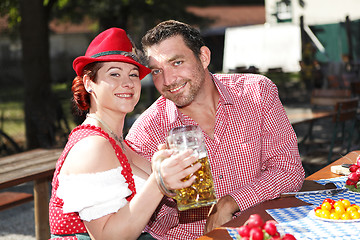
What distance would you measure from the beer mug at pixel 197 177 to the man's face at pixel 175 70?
809mm

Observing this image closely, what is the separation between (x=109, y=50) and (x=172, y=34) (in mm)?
600

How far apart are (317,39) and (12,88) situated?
17049mm

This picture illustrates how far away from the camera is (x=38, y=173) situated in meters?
3.61

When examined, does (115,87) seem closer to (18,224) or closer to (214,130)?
(214,130)

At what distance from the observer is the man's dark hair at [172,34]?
2.57m

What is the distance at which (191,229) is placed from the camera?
8.48 feet

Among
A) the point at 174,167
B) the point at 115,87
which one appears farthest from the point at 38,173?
the point at 174,167

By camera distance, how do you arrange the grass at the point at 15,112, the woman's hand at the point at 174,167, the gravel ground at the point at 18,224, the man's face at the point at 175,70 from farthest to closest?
1. the grass at the point at 15,112
2. the gravel ground at the point at 18,224
3. the man's face at the point at 175,70
4. the woman's hand at the point at 174,167

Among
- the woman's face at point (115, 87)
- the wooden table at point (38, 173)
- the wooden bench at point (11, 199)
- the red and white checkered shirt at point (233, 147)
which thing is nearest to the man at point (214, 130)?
the red and white checkered shirt at point (233, 147)

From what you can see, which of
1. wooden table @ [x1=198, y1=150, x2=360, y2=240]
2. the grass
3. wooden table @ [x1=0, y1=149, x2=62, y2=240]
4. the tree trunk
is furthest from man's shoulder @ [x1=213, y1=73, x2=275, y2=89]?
the tree trunk

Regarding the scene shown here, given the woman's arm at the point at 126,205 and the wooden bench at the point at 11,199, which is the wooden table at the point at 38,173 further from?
the woman's arm at the point at 126,205

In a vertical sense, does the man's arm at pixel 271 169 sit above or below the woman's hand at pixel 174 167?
below

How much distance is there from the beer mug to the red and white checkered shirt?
2.42 feet

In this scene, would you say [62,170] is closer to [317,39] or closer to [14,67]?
[317,39]
